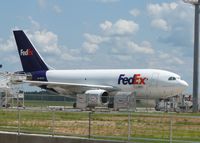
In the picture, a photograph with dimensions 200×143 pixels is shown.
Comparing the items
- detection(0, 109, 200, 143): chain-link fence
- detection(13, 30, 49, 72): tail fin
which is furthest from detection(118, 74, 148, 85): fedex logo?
detection(0, 109, 200, 143): chain-link fence

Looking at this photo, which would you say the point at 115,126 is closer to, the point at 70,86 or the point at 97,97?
the point at 97,97

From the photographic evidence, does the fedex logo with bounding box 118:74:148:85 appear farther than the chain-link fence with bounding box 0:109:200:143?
Yes

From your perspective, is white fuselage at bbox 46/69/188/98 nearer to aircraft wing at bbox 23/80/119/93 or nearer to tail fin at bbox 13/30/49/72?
aircraft wing at bbox 23/80/119/93

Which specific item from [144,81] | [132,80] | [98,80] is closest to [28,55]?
[98,80]

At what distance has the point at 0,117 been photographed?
2592 cm

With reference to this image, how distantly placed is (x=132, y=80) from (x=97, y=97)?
13.0 feet

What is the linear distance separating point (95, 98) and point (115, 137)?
3178 centimetres

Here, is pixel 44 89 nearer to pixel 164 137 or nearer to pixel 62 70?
pixel 62 70

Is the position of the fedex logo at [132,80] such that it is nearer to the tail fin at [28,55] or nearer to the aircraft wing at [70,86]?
the aircraft wing at [70,86]

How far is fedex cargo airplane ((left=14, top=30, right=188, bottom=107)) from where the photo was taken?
162 feet

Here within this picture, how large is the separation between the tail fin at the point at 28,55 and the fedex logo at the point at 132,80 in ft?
38.6

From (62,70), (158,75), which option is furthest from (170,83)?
(62,70)

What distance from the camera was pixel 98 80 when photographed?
5381 cm

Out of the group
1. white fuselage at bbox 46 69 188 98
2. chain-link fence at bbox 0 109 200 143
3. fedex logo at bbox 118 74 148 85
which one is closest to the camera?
chain-link fence at bbox 0 109 200 143
